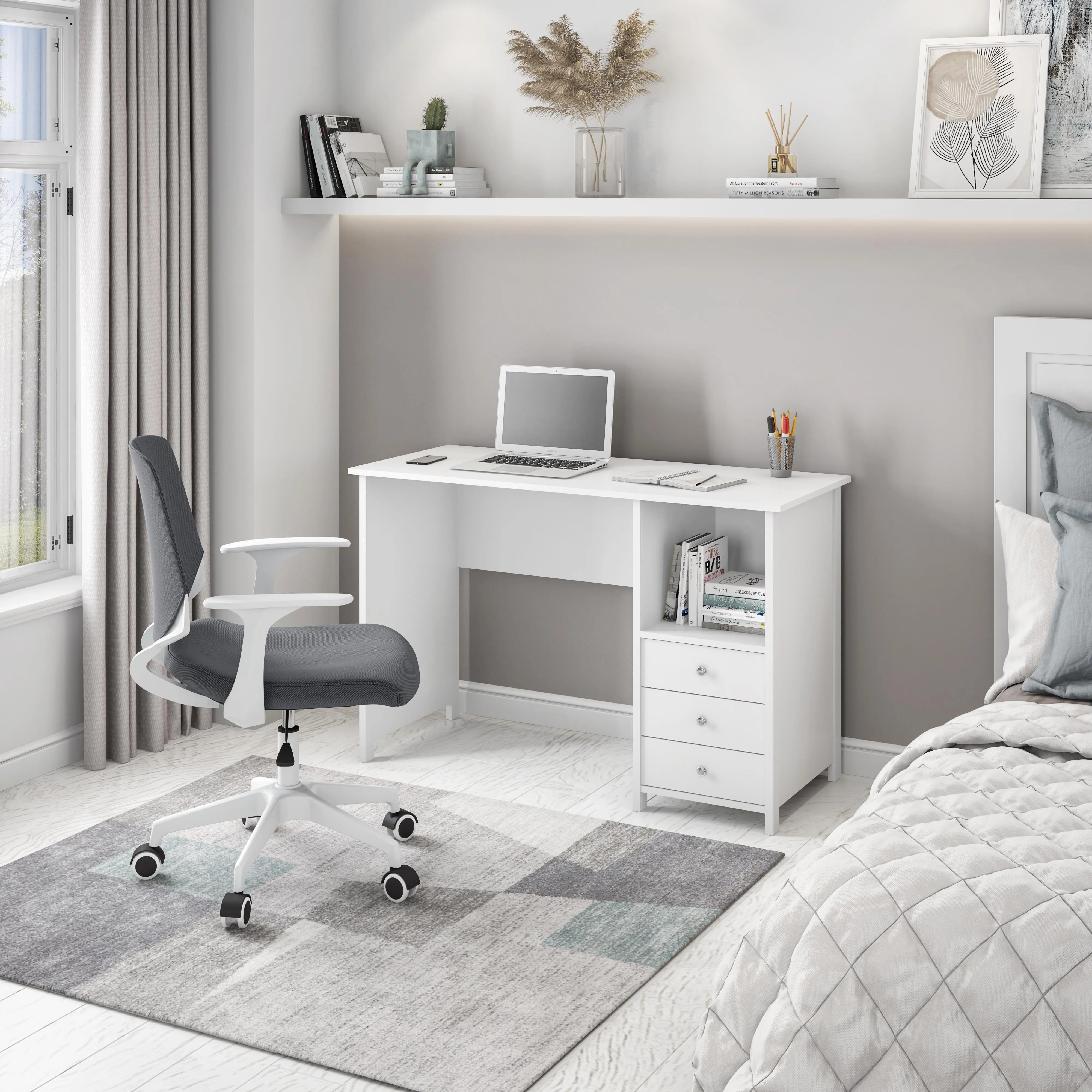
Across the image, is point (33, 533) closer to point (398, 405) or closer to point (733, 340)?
point (398, 405)

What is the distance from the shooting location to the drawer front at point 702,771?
3473mm

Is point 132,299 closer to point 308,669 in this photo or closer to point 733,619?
point 308,669

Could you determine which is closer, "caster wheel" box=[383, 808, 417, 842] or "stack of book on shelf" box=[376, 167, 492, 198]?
"caster wheel" box=[383, 808, 417, 842]

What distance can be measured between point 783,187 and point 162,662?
6.29 ft

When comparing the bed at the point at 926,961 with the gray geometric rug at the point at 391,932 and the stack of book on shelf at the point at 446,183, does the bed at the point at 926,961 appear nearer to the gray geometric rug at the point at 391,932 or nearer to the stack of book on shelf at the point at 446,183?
the gray geometric rug at the point at 391,932

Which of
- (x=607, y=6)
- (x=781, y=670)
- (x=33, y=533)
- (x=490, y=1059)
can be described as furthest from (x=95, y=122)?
(x=490, y=1059)

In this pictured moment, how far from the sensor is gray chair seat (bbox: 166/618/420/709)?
119 inches

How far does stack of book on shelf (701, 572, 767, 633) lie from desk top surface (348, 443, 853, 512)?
202mm

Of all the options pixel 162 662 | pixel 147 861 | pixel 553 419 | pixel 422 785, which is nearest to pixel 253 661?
pixel 162 662

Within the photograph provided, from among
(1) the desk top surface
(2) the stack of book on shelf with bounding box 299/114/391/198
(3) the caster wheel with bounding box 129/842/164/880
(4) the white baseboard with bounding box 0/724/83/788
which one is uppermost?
(2) the stack of book on shelf with bounding box 299/114/391/198

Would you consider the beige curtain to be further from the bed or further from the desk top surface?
the bed

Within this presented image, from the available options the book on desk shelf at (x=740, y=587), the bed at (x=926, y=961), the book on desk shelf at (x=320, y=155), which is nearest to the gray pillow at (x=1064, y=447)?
the book on desk shelf at (x=740, y=587)

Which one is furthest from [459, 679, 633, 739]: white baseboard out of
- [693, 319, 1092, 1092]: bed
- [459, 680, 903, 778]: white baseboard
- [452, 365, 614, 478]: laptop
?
[693, 319, 1092, 1092]: bed

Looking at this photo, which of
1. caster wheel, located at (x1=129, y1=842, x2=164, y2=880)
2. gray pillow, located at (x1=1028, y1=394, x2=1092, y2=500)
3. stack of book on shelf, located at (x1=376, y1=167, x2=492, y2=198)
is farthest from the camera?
stack of book on shelf, located at (x1=376, y1=167, x2=492, y2=198)
